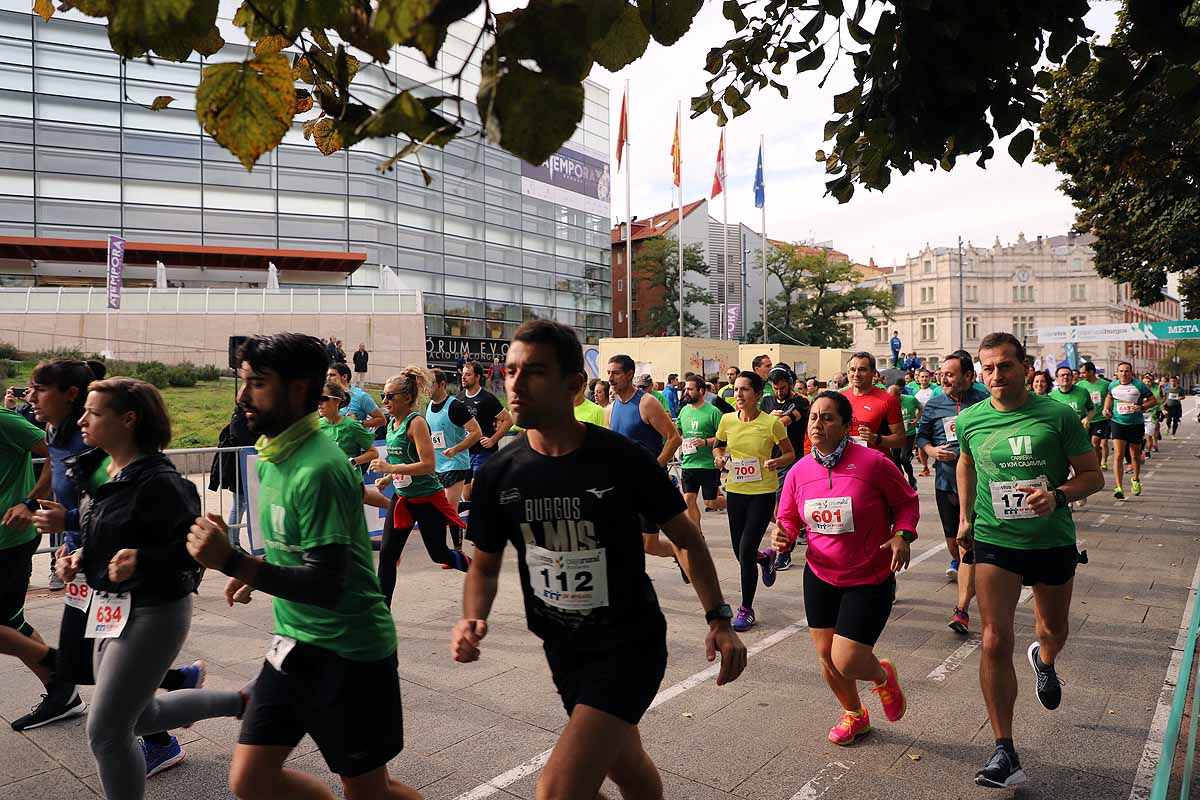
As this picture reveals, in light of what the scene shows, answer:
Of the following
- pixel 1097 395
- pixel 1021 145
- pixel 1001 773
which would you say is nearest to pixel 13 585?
pixel 1001 773

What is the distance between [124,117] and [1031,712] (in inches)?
1860

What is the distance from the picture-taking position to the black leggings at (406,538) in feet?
20.7

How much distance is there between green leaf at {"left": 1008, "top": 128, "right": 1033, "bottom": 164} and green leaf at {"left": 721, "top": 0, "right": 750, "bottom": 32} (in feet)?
4.31

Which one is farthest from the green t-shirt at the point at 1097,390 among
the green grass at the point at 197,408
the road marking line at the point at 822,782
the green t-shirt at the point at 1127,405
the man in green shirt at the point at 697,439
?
the green grass at the point at 197,408

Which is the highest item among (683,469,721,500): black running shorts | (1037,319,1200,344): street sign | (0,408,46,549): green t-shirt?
(1037,319,1200,344): street sign

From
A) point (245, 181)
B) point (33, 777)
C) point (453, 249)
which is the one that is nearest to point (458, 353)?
point (453, 249)

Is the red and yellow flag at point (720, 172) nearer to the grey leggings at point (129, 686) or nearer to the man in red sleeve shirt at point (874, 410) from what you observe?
the man in red sleeve shirt at point (874, 410)

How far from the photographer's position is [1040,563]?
408cm

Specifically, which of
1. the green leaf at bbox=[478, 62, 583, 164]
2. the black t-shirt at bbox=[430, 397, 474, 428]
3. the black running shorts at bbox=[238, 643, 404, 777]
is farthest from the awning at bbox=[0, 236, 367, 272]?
the green leaf at bbox=[478, 62, 583, 164]

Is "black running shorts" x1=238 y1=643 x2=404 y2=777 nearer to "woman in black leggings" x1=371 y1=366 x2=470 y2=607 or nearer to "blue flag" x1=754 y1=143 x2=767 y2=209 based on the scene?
"woman in black leggings" x1=371 y1=366 x2=470 y2=607

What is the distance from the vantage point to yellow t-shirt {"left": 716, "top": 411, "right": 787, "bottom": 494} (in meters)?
6.80

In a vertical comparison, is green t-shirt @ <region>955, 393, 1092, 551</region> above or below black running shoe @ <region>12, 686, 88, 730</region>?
above

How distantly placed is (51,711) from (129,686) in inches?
84.0

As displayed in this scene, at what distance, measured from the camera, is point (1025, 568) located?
4.09 m
